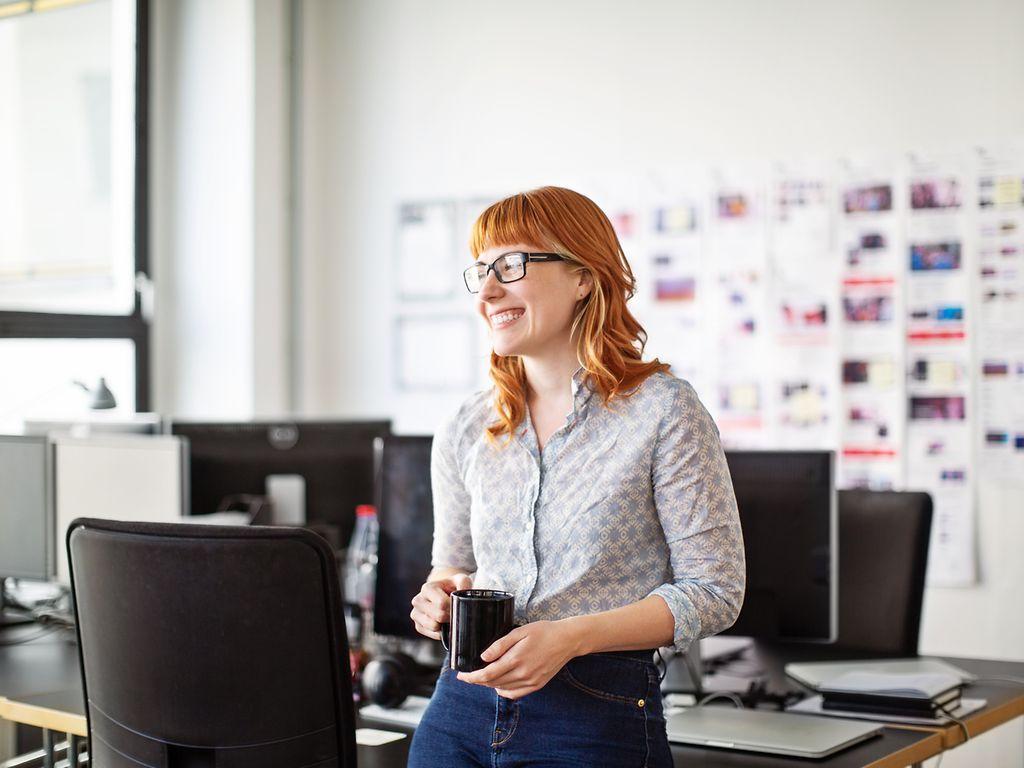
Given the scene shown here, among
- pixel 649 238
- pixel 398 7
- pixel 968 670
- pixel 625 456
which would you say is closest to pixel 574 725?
pixel 625 456

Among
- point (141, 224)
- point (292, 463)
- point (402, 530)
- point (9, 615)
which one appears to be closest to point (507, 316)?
point (402, 530)

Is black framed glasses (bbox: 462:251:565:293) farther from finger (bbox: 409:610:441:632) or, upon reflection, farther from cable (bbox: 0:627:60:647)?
cable (bbox: 0:627:60:647)

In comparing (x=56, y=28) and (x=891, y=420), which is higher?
(x=56, y=28)

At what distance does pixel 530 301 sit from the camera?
1487mm

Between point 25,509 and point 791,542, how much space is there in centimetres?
174

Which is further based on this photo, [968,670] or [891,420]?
[891,420]

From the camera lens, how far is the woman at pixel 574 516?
1.35 m

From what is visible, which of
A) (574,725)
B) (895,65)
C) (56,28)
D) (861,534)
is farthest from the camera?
(56,28)

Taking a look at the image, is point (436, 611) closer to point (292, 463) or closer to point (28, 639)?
point (292, 463)

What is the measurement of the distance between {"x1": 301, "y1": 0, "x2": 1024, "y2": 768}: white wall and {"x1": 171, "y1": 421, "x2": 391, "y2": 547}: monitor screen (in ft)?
5.02

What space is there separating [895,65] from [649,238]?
34.5 inches

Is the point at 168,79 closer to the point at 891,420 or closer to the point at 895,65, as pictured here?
the point at 895,65

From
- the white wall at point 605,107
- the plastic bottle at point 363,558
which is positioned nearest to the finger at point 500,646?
the plastic bottle at point 363,558

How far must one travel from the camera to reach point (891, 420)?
334cm
